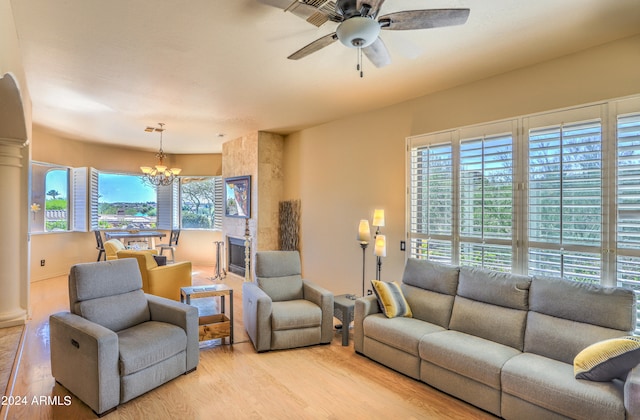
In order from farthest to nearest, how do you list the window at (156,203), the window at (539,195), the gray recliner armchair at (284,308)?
the window at (156,203)
the gray recliner armchair at (284,308)
the window at (539,195)

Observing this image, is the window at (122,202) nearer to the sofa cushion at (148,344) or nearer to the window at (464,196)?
the sofa cushion at (148,344)

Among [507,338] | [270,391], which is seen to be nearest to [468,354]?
[507,338]

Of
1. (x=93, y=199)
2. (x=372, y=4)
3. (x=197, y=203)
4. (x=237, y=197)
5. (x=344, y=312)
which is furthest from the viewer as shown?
(x=197, y=203)

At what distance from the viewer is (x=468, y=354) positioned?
8.63ft

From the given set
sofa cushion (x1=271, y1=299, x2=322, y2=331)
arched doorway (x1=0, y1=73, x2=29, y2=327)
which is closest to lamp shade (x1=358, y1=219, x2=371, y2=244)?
sofa cushion (x1=271, y1=299, x2=322, y2=331)

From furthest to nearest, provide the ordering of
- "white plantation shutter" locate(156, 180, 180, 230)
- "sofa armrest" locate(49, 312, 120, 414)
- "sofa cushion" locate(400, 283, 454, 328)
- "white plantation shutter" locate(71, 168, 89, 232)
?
"white plantation shutter" locate(156, 180, 180, 230), "white plantation shutter" locate(71, 168, 89, 232), "sofa cushion" locate(400, 283, 454, 328), "sofa armrest" locate(49, 312, 120, 414)

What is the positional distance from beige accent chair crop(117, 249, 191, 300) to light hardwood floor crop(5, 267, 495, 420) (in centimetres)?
138

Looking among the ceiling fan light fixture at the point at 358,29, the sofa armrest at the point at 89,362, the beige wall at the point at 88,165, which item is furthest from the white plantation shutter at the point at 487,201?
the beige wall at the point at 88,165

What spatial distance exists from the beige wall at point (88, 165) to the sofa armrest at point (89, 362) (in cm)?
506

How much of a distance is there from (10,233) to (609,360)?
20.1 feet

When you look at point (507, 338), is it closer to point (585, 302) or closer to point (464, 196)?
point (585, 302)

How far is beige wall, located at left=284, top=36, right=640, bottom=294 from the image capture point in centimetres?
294

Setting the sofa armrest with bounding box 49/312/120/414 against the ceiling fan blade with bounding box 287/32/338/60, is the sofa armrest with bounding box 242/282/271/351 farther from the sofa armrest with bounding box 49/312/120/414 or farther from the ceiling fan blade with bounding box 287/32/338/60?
the ceiling fan blade with bounding box 287/32/338/60

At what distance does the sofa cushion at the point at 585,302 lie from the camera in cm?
243
